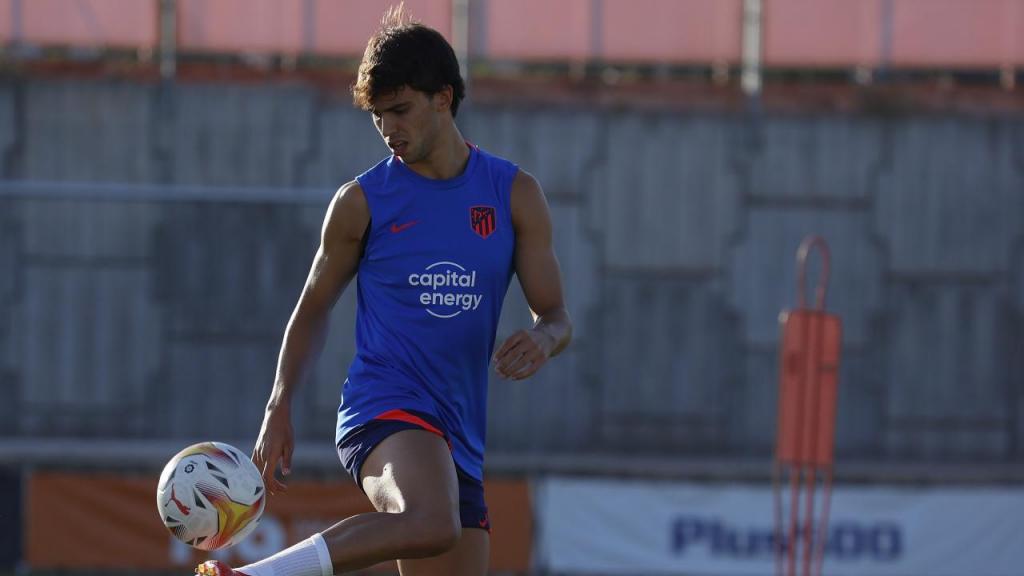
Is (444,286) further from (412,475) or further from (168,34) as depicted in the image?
(168,34)

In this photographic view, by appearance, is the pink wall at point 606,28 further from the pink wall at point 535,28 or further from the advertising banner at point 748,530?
the advertising banner at point 748,530

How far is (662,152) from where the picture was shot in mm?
15664

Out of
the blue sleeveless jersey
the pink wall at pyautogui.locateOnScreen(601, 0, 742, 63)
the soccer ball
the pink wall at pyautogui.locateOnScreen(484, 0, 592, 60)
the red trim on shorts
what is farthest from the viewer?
the pink wall at pyautogui.locateOnScreen(601, 0, 742, 63)

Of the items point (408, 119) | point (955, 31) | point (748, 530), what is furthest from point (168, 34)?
point (408, 119)

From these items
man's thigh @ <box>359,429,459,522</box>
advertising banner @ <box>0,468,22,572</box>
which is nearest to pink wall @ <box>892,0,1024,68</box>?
advertising banner @ <box>0,468,22,572</box>

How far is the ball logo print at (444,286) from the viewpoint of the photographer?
16.0ft

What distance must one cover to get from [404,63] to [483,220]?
22.9 inches

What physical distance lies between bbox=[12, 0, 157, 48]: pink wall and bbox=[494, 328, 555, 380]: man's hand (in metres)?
11.9

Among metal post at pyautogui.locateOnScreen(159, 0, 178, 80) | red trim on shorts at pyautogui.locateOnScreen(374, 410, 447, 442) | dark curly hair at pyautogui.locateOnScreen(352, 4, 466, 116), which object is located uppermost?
metal post at pyautogui.locateOnScreen(159, 0, 178, 80)

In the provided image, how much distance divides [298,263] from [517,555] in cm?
443

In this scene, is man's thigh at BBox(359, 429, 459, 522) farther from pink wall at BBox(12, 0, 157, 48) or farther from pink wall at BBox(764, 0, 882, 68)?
pink wall at BBox(764, 0, 882, 68)

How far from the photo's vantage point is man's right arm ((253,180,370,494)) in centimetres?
482

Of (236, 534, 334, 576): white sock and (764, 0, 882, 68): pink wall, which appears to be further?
(764, 0, 882, 68): pink wall

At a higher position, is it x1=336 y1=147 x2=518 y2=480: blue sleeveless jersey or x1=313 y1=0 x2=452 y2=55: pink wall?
x1=313 y1=0 x2=452 y2=55: pink wall
